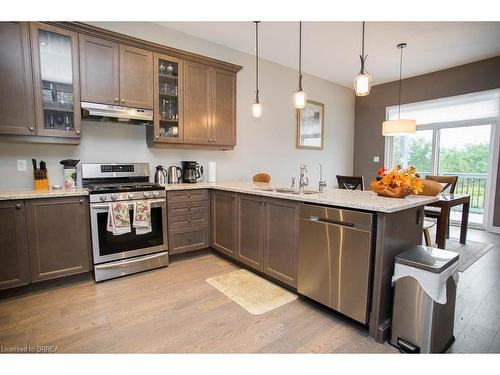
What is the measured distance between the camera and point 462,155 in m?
4.83

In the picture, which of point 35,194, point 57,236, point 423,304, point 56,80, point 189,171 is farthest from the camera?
point 189,171

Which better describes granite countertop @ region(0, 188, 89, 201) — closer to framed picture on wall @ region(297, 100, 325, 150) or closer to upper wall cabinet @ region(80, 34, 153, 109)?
upper wall cabinet @ region(80, 34, 153, 109)

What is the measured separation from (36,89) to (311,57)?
3.73m

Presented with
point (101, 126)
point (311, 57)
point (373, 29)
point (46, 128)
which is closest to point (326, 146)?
point (311, 57)

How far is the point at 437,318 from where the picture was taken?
5.05ft

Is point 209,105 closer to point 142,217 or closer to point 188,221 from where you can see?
point 188,221

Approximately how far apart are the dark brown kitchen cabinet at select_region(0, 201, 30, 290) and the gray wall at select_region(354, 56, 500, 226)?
6016 millimetres

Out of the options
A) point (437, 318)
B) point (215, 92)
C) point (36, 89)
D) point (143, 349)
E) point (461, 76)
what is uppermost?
point (461, 76)

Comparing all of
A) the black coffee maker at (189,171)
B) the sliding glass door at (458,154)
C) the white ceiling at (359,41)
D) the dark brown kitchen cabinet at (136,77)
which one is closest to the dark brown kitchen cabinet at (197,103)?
the black coffee maker at (189,171)

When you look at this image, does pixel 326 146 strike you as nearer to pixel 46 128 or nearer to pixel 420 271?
pixel 420 271

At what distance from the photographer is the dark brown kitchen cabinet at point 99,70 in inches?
102

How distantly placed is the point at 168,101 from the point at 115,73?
632mm

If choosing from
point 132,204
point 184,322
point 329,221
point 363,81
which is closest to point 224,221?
point 132,204

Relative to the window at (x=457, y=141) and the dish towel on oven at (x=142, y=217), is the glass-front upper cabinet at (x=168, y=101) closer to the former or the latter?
the dish towel on oven at (x=142, y=217)
